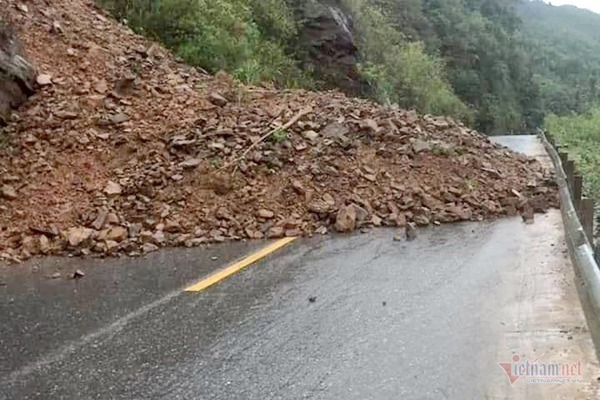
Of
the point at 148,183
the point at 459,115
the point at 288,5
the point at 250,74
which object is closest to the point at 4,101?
the point at 148,183

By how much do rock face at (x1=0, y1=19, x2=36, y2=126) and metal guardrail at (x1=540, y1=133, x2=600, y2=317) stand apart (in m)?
6.83

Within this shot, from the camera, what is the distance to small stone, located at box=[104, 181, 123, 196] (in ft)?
26.9

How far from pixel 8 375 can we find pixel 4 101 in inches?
224

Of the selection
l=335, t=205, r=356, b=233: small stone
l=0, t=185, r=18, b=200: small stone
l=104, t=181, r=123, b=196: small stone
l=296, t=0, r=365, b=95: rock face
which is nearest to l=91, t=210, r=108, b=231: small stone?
l=104, t=181, r=123, b=196: small stone

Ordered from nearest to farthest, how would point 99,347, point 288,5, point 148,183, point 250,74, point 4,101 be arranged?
point 99,347 → point 148,183 → point 4,101 → point 250,74 → point 288,5

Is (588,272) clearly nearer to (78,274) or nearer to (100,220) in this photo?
(78,274)

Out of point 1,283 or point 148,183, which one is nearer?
point 1,283

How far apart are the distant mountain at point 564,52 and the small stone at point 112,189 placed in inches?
2882

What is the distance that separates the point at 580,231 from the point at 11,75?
7.18m

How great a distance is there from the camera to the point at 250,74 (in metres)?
13.3

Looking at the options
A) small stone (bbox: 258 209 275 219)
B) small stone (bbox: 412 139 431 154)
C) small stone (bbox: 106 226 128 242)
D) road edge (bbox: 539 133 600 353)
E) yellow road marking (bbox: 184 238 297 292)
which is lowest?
small stone (bbox: 106 226 128 242)

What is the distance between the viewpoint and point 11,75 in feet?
30.0

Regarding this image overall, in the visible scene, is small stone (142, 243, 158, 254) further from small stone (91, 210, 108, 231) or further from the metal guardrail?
the metal guardrail

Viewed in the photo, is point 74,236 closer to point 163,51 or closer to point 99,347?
point 99,347
